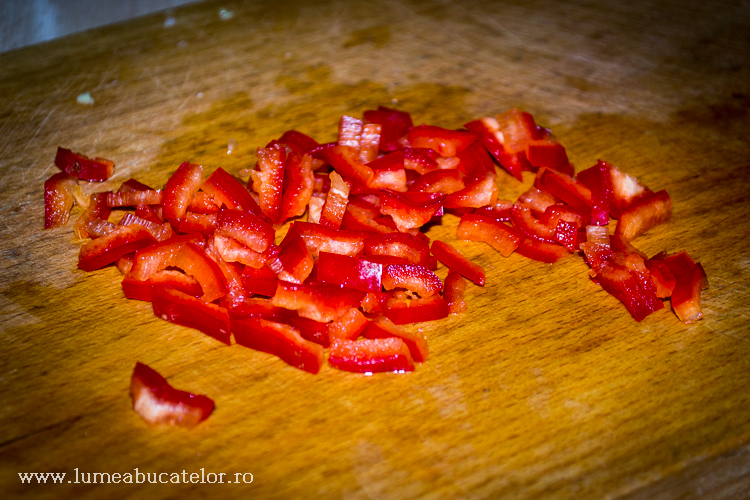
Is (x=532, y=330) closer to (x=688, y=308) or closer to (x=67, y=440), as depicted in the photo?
(x=688, y=308)

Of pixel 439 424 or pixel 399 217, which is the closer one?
pixel 439 424

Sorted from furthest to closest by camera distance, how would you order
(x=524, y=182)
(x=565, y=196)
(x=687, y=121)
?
1. (x=687, y=121)
2. (x=524, y=182)
3. (x=565, y=196)

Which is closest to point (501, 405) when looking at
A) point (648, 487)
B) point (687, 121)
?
point (648, 487)

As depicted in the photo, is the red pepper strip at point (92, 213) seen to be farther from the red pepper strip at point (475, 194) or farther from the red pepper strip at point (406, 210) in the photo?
the red pepper strip at point (475, 194)

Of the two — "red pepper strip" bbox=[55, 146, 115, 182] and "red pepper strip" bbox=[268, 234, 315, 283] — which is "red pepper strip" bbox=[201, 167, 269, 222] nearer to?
"red pepper strip" bbox=[268, 234, 315, 283]

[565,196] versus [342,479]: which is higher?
[565,196]

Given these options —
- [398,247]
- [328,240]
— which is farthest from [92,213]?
[398,247]
